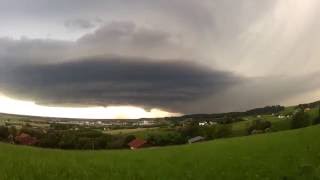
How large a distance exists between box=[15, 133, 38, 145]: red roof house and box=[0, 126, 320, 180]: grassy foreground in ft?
216

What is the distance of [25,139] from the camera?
106 metres

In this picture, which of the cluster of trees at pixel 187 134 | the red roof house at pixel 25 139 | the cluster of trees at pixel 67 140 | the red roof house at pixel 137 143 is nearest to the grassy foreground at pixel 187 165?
the cluster of trees at pixel 67 140

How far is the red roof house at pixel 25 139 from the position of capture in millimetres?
102694

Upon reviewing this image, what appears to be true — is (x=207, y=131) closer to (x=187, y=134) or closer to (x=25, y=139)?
(x=187, y=134)

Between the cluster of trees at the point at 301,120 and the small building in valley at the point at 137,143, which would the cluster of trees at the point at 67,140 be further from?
the cluster of trees at the point at 301,120

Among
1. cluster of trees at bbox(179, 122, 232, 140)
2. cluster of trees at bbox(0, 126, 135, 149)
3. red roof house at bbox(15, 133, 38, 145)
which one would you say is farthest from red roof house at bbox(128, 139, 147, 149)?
red roof house at bbox(15, 133, 38, 145)

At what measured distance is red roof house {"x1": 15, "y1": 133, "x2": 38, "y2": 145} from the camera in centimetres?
10269

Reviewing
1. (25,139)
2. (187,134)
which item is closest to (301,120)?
(187,134)

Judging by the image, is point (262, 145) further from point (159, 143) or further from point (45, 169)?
point (159, 143)

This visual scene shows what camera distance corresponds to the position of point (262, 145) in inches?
1747

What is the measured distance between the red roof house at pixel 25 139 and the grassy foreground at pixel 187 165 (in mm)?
65686

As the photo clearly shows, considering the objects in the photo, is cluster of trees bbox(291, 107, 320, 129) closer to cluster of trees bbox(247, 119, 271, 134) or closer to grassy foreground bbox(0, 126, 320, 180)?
cluster of trees bbox(247, 119, 271, 134)

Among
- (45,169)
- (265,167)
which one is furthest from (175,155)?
(45,169)

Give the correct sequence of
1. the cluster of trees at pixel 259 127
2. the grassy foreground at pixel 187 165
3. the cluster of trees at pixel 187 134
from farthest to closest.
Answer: the cluster of trees at pixel 259 127 < the cluster of trees at pixel 187 134 < the grassy foreground at pixel 187 165
